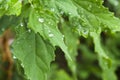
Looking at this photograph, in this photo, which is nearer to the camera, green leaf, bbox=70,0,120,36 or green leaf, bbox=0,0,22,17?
green leaf, bbox=0,0,22,17

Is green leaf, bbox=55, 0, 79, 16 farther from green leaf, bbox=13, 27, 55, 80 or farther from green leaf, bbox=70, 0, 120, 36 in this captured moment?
green leaf, bbox=13, 27, 55, 80

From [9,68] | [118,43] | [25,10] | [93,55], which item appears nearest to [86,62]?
[93,55]

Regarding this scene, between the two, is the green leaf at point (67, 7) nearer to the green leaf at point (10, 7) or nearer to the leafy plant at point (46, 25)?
the leafy plant at point (46, 25)

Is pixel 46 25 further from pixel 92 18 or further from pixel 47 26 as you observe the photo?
pixel 92 18

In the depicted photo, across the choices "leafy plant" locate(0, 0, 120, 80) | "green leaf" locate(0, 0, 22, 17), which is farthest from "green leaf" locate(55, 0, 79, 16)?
"green leaf" locate(0, 0, 22, 17)

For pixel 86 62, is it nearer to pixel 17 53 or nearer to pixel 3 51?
pixel 3 51

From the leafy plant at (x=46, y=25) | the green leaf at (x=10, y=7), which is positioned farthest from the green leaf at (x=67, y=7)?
the green leaf at (x=10, y=7)

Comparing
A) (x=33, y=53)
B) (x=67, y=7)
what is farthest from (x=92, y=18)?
(x=33, y=53)
